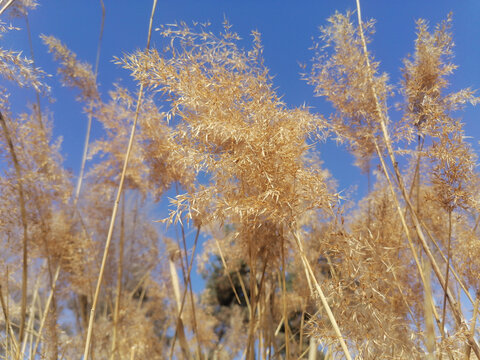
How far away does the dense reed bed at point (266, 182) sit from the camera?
1.30 metres

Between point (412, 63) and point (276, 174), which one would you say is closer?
point (276, 174)

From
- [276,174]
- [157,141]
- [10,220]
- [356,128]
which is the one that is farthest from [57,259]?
[356,128]

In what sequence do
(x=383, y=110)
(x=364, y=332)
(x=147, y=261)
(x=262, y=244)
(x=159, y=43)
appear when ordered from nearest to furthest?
(x=364, y=332)
(x=159, y=43)
(x=262, y=244)
(x=383, y=110)
(x=147, y=261)

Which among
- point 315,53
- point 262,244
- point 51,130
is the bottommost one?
point 262,244

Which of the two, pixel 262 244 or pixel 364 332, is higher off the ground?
pixel 262 244

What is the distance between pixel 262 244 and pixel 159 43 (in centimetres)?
106

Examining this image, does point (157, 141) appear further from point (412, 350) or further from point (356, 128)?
point (412, 350)

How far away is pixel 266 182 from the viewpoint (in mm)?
1357

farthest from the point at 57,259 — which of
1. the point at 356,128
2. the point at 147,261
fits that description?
the point at 356,128

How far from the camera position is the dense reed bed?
1.30m

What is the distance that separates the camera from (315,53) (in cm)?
204

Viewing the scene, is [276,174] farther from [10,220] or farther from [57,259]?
[57,259]

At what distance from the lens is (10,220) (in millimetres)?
1855

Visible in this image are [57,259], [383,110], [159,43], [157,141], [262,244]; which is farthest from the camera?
[57,259]
